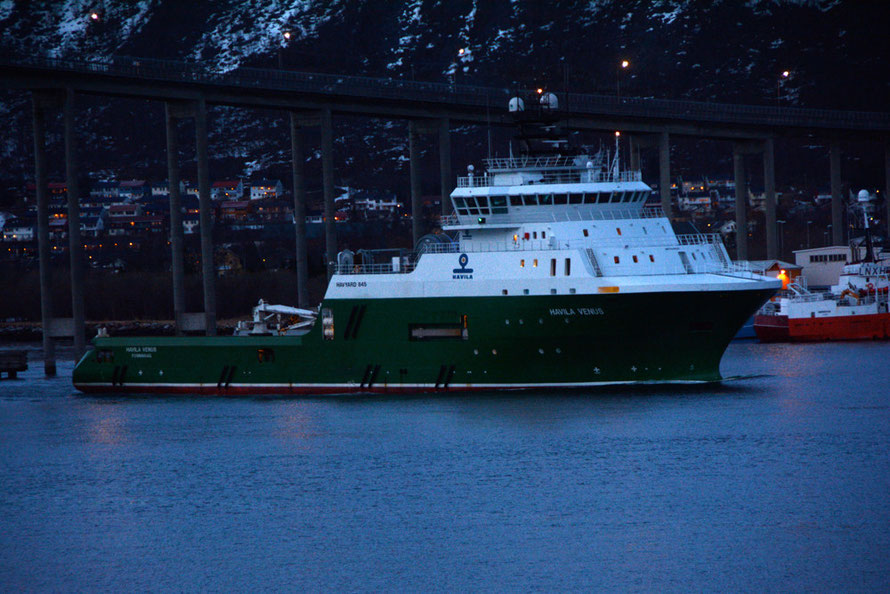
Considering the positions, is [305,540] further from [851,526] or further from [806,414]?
[806,414]

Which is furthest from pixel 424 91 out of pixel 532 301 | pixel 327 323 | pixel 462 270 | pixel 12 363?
pixel 532 301

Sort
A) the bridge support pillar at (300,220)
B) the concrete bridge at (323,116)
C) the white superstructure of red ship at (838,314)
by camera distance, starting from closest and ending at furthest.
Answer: the concrete bridge at (323,116)
the white superstructure of red ship at (838,314)
the bridge support pillar at (300,220)

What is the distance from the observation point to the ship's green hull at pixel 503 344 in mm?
41562

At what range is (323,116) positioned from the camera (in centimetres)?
7800

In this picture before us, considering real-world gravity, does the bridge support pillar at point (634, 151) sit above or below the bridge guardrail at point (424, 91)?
below

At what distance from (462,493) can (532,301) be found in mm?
12287

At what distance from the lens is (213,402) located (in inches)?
1876

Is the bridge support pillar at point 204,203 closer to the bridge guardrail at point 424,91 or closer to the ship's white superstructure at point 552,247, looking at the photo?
the bridge guardrail at point 424,91

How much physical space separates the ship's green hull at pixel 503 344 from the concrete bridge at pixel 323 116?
38.4ft

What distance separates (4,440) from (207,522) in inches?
573

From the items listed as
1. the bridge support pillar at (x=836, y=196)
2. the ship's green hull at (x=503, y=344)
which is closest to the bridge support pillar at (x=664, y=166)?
the bridge support pillar at (x=836, y=196)

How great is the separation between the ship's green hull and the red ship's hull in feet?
100

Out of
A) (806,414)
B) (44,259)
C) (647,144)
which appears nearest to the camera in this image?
(806,414)

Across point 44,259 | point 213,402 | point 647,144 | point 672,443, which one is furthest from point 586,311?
point 647,144
